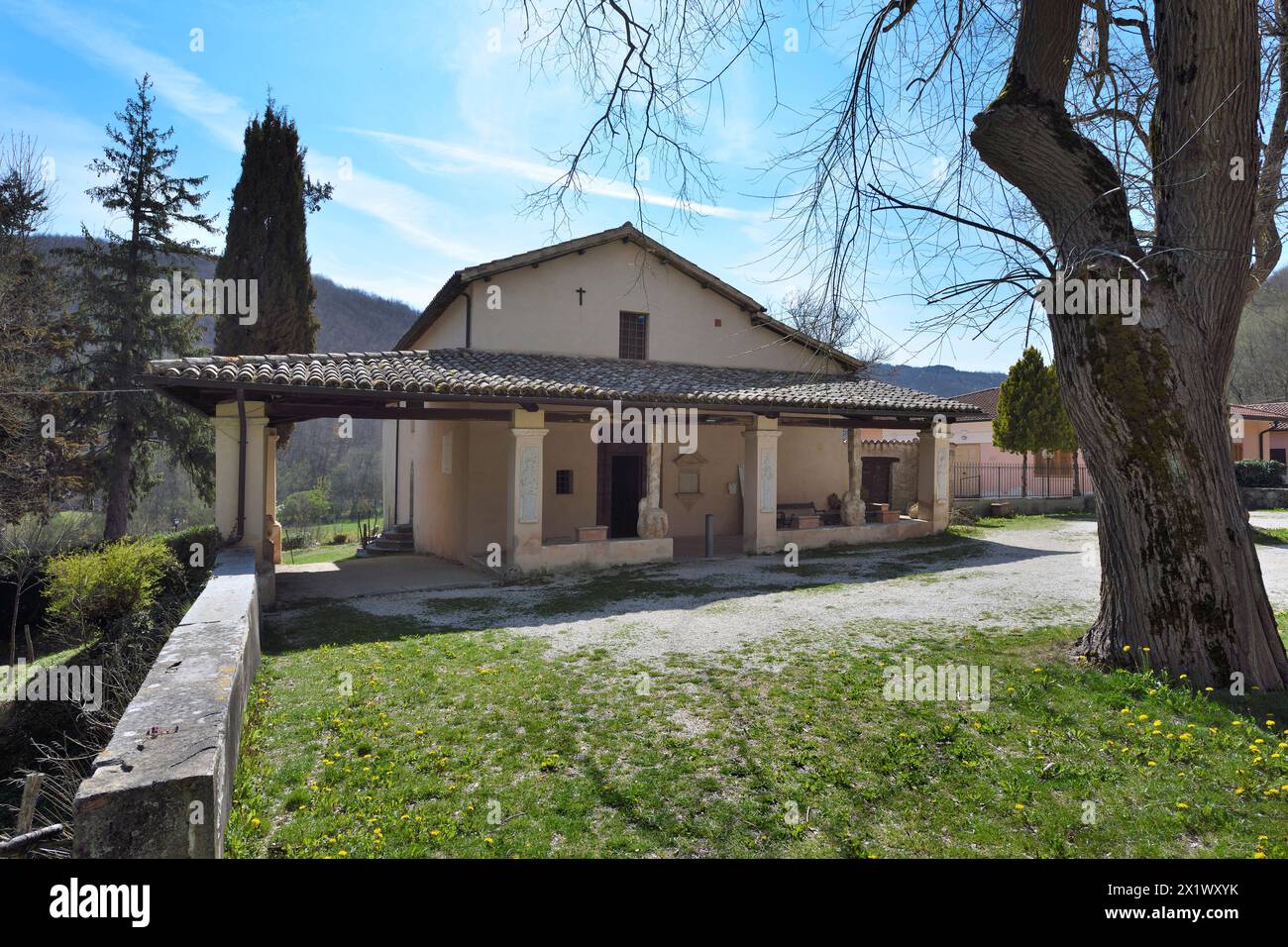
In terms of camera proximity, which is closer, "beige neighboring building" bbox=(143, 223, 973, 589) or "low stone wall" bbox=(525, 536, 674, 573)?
"beige neighboring building" bbox=(143, 223, 973, 589)

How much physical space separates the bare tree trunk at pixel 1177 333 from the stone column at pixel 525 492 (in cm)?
751

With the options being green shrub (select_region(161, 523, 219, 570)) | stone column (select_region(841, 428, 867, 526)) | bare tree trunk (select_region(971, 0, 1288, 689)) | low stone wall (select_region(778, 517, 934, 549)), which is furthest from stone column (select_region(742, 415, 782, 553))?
green shrub (select_region(161, 523, 219, 570))

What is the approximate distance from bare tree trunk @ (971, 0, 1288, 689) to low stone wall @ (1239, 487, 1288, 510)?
68.4ft

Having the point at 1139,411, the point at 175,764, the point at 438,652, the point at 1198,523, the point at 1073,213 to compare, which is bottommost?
the point at 438,652

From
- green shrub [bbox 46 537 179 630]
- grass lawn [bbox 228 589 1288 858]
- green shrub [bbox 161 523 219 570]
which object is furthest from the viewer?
green shrub [bbox 161 523 219 570]

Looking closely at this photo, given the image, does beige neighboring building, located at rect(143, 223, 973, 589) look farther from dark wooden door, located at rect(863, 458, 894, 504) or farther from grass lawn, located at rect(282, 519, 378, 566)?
dark wooden door, located at rect(863, 458, 894, 504)

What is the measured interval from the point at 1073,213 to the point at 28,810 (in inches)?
289

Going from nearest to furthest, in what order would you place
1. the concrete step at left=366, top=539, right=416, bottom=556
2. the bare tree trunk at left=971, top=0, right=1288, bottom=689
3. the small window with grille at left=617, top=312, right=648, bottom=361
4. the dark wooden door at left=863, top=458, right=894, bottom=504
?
the bare tree trunk at left=971, top=0, right=1288, bottom=689
the small window with grille at left=617, top=312, right=648, bottom=361
the concrete step at left=366, top=539, right=416, bottom=556
the dark wooden door at left=863, top=458, right=894, bottom=504

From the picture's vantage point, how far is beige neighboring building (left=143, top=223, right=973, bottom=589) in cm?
977

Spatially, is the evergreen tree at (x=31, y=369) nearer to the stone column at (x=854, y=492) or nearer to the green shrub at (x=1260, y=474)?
the stone column at (x=854, y=492)

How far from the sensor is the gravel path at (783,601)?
7.37m

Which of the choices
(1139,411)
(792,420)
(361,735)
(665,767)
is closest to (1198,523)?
(1139,411)

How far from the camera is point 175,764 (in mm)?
2662

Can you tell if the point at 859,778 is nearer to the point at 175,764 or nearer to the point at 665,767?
the point at 665,767
